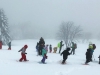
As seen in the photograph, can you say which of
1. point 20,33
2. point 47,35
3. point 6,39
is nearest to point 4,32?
point 6,39

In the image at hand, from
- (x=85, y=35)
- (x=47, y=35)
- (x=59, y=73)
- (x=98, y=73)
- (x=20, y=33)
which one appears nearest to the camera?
(x=59, y=73)

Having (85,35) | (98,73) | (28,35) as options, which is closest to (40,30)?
(28,35)

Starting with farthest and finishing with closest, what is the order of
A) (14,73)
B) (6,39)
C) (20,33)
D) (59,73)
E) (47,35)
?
(47,35) → (20,33) → (6,39) → (59,73) → (14,73)

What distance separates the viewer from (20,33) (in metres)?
123

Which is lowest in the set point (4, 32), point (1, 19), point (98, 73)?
point (98, 73)

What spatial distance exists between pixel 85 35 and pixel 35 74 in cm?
10634

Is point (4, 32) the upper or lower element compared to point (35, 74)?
upper

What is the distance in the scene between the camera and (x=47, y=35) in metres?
148

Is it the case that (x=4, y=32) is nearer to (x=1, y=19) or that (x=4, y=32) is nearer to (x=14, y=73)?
(x=1, y=19)

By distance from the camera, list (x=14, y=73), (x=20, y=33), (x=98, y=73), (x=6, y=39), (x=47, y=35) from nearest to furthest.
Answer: (x=14, y=73)
(x=98, y=73)
(x=6, y=39)
(x=20, y=33)
(x=47, y=35)

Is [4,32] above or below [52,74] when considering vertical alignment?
above

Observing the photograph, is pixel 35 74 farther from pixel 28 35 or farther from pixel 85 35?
pixel 28 35

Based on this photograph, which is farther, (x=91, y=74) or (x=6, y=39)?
(x=6, y=39)

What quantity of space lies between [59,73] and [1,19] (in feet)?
148
